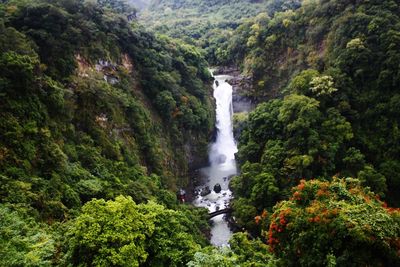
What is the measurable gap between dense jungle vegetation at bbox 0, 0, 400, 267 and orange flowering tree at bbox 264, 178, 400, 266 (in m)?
0.06

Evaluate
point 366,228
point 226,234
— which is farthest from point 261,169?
point 366,228

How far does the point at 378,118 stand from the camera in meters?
30.5

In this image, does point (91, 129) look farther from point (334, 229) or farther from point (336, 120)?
point (334, 229)

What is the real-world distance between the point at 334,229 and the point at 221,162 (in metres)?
31.1

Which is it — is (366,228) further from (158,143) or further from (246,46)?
(246,46)

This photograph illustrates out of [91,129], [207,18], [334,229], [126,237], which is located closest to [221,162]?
[91,129]

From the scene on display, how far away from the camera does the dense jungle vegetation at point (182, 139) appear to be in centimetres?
1395

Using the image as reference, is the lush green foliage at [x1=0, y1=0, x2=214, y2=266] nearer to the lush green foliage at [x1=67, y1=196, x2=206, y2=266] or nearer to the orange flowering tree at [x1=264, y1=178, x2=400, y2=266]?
the lush green foliage at [x1=67, y1=196, x2=206, y2=266]

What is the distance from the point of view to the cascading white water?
32925 millimetres

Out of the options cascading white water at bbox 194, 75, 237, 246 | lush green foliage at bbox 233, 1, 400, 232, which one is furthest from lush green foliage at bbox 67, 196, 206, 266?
cascading white water at bbox 194, 75, 237, 246

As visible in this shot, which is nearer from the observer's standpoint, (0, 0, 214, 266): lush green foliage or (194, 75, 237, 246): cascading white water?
(0, 0, 214, 266): lush green foliage

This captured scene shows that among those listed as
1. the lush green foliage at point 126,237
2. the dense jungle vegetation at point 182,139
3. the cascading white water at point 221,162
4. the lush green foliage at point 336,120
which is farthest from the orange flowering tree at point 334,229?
the cascading white water at point 221,162

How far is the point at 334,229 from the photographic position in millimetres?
13945

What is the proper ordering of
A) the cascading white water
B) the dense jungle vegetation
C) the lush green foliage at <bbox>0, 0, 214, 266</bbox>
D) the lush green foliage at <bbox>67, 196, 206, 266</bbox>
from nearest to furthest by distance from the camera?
the lush green foliage at <bbox>67, 196, 206, 266</bbox> < the dense jungle vegetation < the lush green foliage at <bbox>0, 0, 214, 266</bbox> < the cascading white water
